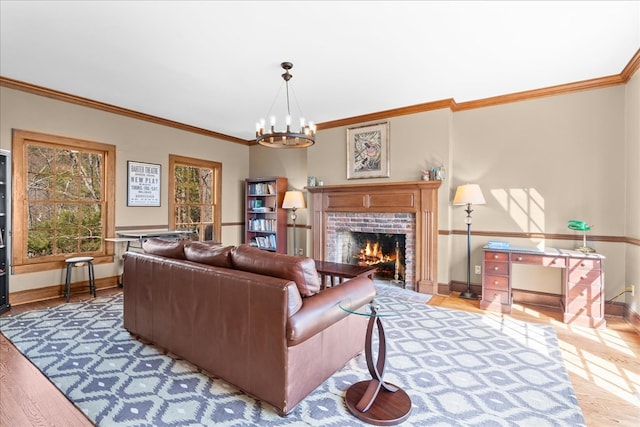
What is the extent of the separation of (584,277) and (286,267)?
3.33m

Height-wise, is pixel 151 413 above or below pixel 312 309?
below

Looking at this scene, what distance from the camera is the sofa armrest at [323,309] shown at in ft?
5.76

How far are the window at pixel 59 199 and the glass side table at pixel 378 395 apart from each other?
13.9ft

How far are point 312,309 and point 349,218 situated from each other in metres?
3.44

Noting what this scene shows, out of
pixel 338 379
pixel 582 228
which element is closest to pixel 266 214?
pixel 338 379

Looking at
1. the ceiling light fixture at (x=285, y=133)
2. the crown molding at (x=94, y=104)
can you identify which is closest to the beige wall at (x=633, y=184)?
the ceiling light fixture at (x=285, y=133)

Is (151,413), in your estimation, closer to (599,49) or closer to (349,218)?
(349,218)

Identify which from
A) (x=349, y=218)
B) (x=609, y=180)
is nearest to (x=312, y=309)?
(x=349, y=218)

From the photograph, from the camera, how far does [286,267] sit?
6.41 feet

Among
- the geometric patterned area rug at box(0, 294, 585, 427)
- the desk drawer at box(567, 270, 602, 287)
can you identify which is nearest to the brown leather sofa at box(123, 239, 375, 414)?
the geometric patterned area rug at box(0, 294, 585, 427)

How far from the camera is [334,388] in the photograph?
6.97 feet

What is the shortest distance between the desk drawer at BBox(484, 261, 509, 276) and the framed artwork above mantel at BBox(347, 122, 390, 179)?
1.88 m

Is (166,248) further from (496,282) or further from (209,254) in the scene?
(496,282)

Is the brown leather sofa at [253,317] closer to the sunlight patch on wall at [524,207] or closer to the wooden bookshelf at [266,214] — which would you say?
the sunlight patch on wall at [524,207]
